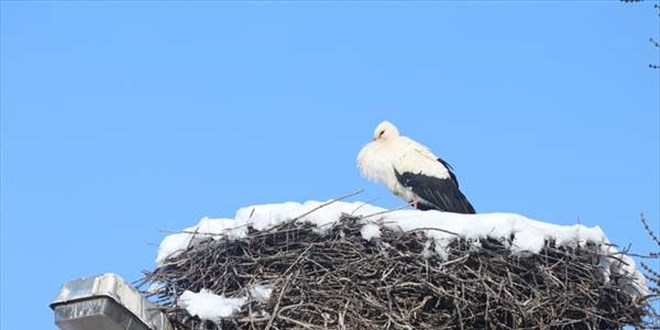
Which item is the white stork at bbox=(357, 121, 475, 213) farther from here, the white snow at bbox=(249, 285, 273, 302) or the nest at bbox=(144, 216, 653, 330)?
the white snow at bbox=(249, 285, 273, 302)

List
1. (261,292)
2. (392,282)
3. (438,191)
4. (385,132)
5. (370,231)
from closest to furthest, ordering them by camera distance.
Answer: (261,292) → (392,282) → (370,231) → (438,191) → (385,132)

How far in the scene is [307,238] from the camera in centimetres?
559

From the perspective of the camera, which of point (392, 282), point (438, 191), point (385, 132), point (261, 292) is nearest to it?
point (261, 292)

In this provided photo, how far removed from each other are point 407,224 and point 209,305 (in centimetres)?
114

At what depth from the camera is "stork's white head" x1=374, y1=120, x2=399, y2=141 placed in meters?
8.01

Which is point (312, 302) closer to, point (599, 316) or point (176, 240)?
point (176, 240)

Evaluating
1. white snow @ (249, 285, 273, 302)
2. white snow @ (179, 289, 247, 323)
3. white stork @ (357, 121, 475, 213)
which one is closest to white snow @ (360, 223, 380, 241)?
white snow @ (249, 285, 273, 302)

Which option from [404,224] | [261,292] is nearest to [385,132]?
[404,224]

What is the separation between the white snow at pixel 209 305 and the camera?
5.03 metres

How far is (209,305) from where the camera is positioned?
5.07 m

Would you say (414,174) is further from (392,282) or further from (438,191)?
(392,282)

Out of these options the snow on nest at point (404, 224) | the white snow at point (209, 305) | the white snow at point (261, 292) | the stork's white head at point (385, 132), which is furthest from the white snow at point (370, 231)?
the stork's white head at point (385, 132)

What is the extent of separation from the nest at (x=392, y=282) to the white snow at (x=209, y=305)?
35mm

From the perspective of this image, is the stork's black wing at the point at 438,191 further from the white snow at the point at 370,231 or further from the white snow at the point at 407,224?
the white snow at the point at 370,231
